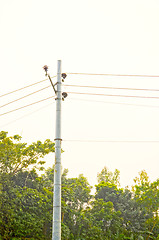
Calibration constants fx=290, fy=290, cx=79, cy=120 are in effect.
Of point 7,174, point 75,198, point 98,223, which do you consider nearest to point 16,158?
point 7,174

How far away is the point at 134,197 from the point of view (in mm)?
35406

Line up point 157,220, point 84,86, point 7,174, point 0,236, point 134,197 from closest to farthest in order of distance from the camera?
point 84,86
point 0,236
point 7,174
point 157,220
point 134,197

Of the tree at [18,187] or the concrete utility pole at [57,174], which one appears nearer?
the concrete utility pole at [57,174]

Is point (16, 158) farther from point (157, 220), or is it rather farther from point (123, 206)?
point (157, 220)

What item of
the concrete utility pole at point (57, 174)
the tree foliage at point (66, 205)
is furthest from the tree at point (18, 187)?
the concrete utility pole at point (57, 174)

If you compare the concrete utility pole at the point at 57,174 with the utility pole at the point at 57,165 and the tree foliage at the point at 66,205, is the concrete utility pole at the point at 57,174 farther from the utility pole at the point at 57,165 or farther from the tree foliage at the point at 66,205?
the tree foliage at the point at 66,205

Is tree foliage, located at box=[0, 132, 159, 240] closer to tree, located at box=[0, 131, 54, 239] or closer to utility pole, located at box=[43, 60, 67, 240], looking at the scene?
tree, located at box=[0, 131, 54, 239]

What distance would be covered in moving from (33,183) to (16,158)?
3.36 meters

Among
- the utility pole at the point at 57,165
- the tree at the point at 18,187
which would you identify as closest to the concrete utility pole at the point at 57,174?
the utility pole at the point at 57,165

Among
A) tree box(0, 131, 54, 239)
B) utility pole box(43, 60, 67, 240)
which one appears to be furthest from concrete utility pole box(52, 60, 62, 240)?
tree box(0, 131, 54, 239)

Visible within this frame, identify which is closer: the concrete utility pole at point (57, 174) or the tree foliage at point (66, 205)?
the concrete utility pole at point (57, 174)

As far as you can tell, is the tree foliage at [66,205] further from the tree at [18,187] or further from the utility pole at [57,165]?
the utility pole at [57,165]

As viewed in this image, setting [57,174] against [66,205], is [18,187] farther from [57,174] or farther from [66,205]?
[57,174]

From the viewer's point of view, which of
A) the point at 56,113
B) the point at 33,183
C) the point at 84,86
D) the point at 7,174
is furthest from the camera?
the point at 33,183
